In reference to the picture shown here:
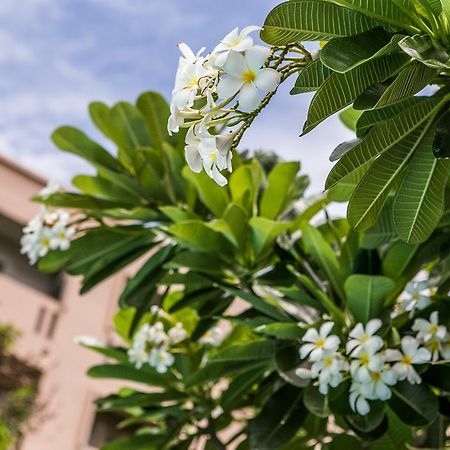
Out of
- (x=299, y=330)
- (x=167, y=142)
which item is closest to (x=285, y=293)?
(x=299, y=330)

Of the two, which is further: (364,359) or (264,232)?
(264,232)

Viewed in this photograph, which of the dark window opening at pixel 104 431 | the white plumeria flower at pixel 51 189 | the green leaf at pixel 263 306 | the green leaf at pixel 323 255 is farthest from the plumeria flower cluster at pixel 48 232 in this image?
the dark window opening at pixel 104 431

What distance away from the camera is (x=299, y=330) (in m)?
1.83

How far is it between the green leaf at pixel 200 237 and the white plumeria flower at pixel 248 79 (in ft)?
2.92

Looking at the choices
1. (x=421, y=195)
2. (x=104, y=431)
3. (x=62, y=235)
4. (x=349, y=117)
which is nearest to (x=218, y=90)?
(x=421, y=195)

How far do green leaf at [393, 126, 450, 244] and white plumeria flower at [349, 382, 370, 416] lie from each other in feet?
1.57

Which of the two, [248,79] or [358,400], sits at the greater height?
[248,79]

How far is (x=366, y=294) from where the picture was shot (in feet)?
5.78

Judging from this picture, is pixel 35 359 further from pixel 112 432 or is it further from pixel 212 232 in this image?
pixel 212 232

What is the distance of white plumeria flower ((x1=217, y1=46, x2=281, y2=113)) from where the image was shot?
101 centimetres

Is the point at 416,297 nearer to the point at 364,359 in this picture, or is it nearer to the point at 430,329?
the point at 430,329

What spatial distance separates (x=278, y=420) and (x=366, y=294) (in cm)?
36

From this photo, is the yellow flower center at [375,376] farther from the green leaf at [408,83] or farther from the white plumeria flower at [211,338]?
the white plumeria flower at [211,338]

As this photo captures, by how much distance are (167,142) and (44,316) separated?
324 inches
